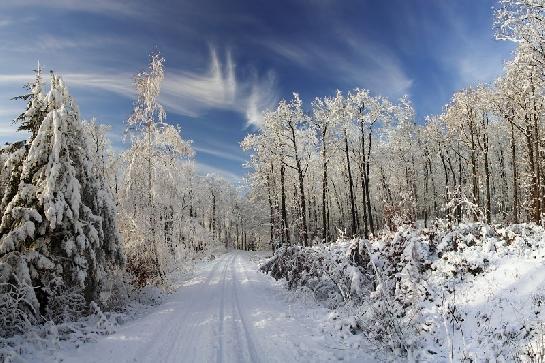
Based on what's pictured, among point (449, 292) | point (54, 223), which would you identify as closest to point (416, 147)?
point (449, 292)

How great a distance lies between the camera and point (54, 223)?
1194 cm

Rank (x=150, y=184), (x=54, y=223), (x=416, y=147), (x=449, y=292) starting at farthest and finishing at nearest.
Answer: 1. (x=416, y=147)
2. (x=150, y=184)
3. (x=54, y=223)
4. (x=449, y=292)

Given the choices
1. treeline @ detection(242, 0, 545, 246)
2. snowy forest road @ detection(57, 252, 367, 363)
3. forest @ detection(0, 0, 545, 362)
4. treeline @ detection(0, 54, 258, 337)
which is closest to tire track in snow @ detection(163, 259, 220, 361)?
snowy forest road @ detection(57, 252, 367, 363)

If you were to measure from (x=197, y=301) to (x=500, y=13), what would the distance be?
15.8m

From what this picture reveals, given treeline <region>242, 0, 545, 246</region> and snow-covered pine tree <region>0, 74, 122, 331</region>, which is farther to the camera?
treeline <region>242, 0, 545, 246</region>

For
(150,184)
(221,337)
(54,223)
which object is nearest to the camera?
(221,337)

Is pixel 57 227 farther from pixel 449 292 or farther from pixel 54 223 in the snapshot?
pixel 449 292

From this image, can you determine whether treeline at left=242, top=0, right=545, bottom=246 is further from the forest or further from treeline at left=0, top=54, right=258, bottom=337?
treeline at left=0, top=54, right=258, bottom=337

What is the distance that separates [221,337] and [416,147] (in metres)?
45.3

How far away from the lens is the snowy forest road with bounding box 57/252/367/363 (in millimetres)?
9398

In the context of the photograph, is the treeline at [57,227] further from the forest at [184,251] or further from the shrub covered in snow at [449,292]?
the shrub covered in snow at [449,292]

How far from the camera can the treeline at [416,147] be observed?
16.8 meters

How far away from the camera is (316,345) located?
10000 millimetres

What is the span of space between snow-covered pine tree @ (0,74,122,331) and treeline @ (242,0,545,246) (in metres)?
8.91
